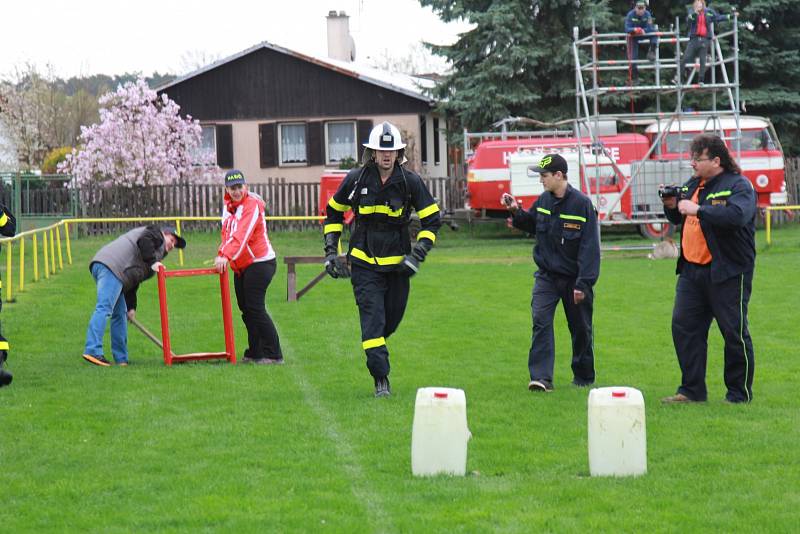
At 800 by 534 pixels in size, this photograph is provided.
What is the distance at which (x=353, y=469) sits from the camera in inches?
293

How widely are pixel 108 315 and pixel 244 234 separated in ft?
4.99

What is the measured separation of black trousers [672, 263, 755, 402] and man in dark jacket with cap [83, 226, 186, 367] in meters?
4.97

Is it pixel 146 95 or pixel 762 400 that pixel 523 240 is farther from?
pixel 762 400

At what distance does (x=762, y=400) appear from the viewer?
956 cm

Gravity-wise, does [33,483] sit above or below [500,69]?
below

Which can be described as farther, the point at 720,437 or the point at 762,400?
the point at 762,400

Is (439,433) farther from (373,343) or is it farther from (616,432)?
(373,343)

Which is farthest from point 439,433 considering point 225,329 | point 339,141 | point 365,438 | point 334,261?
point 339,141

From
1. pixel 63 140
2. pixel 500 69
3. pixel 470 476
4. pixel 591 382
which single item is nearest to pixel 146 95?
pixel 500 69

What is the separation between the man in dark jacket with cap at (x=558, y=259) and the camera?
A: 10023mm

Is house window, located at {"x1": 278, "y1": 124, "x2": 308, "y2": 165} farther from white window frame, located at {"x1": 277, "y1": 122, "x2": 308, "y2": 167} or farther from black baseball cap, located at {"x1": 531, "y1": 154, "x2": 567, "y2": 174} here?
black baseball cap, located at {"x1": 531, "y1": 154, "x2": 567, "y2": 174}

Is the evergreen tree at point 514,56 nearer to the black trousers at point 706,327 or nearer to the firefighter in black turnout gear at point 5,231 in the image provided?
the firefighter in black turnout gear at point 5,231

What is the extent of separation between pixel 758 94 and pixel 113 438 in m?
30.7

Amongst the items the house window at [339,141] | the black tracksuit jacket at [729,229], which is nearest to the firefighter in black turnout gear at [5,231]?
the black tracksuit jacket at [729,229]
